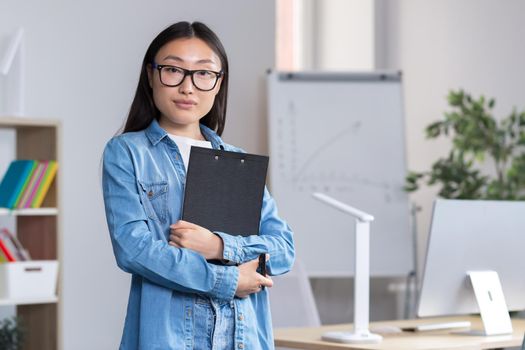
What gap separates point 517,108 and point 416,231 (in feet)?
3.05

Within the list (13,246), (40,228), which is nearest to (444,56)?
(40,228)

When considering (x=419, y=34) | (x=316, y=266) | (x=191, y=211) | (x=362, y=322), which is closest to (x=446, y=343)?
(x=362, y=322)

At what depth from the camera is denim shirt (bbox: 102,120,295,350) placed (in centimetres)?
171

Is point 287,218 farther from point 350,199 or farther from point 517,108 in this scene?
point 517,108

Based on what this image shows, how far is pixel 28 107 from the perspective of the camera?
13.5 feet

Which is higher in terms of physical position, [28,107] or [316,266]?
[28,107]

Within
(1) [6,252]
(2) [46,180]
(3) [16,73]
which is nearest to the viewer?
(1) [6,252]

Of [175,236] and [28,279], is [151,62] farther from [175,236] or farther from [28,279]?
[28,279]

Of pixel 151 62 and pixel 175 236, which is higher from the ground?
pixel 151 62

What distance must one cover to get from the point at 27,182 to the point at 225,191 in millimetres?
2125

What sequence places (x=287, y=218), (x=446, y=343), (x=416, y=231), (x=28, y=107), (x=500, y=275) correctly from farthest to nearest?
(x=416, y=231)
(x=287, y=218)
(x=28, y=107)
(x=500, y=275)
(x=446, y=343)

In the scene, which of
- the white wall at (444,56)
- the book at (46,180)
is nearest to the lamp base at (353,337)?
the book at (46,180)

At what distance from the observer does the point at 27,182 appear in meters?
3.74

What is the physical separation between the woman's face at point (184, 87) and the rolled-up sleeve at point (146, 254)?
0.15 metres
